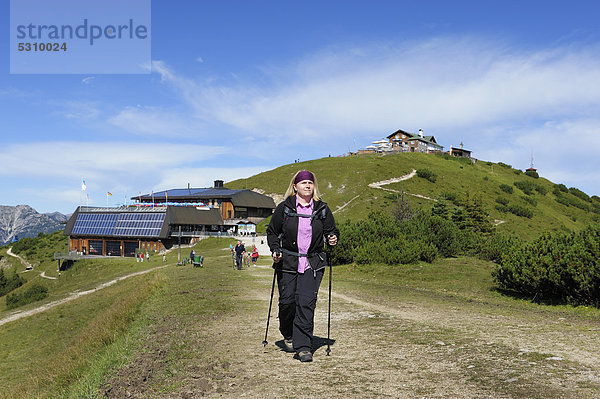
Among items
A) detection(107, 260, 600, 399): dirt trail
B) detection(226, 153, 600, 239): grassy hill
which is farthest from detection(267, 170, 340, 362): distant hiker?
detection(226, 153, 600, 239): grassy hill

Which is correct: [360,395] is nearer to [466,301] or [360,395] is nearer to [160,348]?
[160,348]

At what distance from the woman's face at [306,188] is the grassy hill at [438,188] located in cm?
6803

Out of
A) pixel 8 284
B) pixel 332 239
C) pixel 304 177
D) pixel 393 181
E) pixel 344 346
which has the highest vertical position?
pixel 393 181

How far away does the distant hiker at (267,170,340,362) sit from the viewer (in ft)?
22.1

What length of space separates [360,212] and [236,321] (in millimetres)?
69779

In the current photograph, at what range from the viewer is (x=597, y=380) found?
509 cm

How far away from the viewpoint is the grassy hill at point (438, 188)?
8256 centimetres

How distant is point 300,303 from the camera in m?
6.73

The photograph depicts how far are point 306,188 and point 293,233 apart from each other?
747mm

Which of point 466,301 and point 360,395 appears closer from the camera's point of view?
point 360,395

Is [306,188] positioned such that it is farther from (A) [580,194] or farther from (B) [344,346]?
(A) [580,194]

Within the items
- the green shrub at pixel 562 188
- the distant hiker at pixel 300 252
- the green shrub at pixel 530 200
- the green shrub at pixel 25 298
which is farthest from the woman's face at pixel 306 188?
the green shrub at pixel 562 188

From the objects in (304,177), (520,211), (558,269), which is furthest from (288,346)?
(520,211)

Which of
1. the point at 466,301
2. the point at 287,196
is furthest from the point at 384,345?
the point at 466,301
